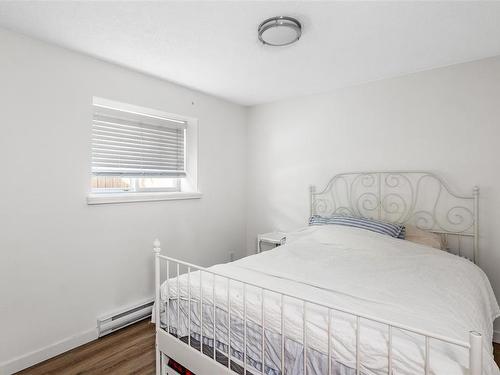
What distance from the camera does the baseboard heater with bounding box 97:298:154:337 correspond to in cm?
230

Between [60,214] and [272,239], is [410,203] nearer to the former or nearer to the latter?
[272,239]

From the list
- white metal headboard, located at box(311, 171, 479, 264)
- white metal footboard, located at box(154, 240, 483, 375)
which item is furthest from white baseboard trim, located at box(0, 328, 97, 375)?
white metal headboard, located at box(311, 171, 479, 264)

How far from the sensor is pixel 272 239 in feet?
10.3

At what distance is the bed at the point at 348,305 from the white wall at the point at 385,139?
15cm

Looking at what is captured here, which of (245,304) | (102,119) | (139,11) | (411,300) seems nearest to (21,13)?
(139,11)

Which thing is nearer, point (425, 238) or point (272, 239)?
point (425, 238)

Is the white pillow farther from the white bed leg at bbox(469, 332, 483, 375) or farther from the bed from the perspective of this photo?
the white bed leg at bbox(469, 332, 483, 375)

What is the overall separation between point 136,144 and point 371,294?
233 cm

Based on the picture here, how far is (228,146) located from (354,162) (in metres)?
1.49

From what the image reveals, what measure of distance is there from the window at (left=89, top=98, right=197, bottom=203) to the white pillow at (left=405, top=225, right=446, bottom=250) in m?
2.20

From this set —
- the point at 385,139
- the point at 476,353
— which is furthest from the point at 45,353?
the point at 385,139

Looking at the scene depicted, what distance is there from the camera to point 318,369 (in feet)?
3.82

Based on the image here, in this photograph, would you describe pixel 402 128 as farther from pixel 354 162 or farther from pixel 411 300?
pixel 411 300

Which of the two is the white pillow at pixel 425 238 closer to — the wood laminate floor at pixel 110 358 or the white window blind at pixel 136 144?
the wood laminate floor at pixel 110 358
